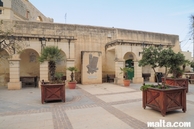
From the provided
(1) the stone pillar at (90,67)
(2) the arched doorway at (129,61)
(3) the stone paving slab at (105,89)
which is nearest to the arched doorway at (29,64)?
(1) the stone pillar at (90,67)

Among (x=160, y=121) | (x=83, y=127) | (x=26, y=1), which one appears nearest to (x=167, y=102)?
(x=160, y=121)

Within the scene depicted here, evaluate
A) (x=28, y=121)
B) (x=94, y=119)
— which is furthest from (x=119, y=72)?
(x=28, y=121)

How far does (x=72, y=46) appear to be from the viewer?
12.5 m

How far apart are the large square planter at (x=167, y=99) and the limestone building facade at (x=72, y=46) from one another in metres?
8.00

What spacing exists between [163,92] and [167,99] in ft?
1.12

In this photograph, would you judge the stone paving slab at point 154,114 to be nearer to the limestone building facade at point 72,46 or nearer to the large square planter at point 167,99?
the large square planter at point 167,99

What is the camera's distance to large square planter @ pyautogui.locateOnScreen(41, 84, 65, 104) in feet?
23.6

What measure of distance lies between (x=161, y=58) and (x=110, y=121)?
10.4 feet

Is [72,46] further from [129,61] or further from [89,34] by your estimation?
[129,61]

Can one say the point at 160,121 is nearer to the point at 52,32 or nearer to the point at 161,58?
the point at 161,58

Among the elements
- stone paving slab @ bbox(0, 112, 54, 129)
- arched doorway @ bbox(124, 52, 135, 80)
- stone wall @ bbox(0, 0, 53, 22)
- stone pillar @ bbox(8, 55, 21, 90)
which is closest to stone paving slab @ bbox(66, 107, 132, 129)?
stone paving slab @ bbox(0, 112, 54, 129)

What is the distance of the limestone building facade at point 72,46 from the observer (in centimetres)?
1168

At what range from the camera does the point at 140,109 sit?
5.98 meters

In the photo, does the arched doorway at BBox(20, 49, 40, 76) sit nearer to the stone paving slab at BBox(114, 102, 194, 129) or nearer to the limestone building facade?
the limestone building facade
